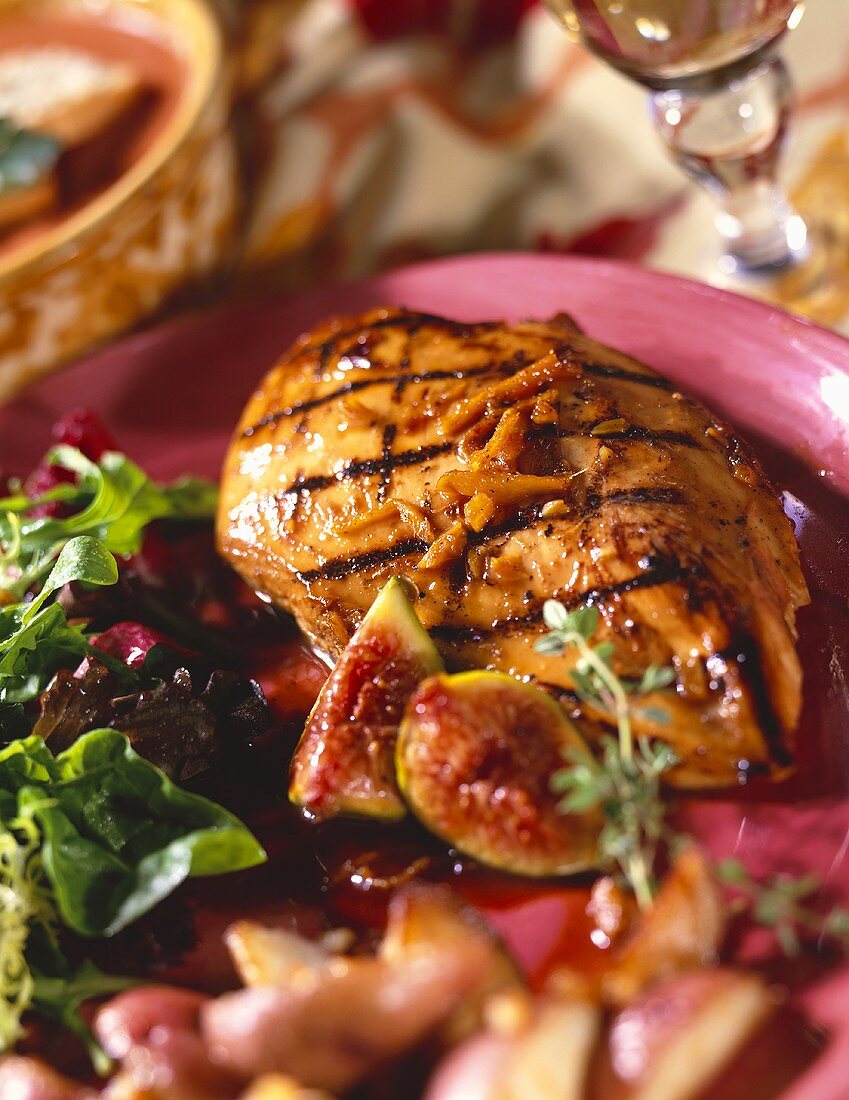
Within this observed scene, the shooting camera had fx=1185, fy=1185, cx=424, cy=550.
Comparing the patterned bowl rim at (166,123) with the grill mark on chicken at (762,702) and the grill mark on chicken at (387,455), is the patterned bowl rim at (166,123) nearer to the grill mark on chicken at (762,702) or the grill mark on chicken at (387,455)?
the grill mark on chicken at (387,455)

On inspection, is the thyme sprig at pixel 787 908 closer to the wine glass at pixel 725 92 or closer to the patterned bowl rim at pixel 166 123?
the wine glass at pixel 725 92

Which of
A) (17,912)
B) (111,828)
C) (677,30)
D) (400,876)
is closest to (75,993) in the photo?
(17,912)

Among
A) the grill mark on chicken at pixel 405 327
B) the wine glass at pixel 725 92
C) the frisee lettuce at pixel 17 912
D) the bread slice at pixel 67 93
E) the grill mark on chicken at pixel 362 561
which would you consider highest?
the wine glass at pixel 725 92

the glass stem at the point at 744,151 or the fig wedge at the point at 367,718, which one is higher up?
the glass stem at the point at 744,151

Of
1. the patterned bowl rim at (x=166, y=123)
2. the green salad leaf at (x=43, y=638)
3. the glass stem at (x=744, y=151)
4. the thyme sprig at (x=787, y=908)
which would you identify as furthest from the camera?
the patterned bowl rim at (x=166, y=123)

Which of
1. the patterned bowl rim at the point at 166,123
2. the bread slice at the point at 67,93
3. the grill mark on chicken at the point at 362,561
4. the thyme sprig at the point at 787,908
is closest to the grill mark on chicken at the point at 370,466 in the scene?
the grill mark on chicken at the point at 362,561

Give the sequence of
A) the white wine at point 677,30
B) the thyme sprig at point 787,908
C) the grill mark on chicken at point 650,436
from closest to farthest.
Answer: the thyme sprig at point 787,908, the grill mark on chicken at point 650,436, the white wine at point 677,30

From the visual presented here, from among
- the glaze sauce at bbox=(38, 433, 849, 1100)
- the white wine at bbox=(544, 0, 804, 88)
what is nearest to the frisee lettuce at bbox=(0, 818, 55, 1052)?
the glaze sauce at bbox=(38, 433, 849, 1100)

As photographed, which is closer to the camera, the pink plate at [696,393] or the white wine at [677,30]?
the pink plate at [696,393]

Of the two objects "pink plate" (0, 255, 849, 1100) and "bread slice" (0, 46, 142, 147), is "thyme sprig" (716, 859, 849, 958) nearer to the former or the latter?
"pink plate" (0, 255, 849, 1100)
